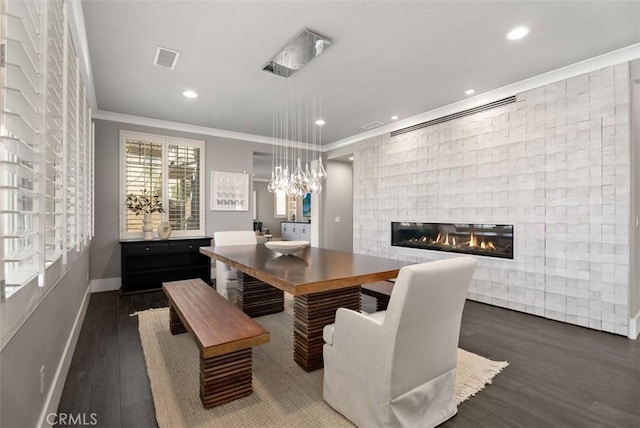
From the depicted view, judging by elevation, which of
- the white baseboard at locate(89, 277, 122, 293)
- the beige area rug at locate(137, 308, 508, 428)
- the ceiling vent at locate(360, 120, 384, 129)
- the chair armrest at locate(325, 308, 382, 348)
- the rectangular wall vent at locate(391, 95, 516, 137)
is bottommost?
the beige area rug at locate(137, 308, 508, 428)

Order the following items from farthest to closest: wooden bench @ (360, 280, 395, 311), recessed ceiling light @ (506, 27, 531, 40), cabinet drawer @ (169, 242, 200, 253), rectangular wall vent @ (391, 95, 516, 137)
→ 1. cabinet drawer @ (169, 242, 200, 253)
2. rectangular wall vent @ (391, 95, 516, 137)
3. wooden bench @ (360, 280, 395, 311)
4. recessed ceiling light @ (506, 27, 531, 40)

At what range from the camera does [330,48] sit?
9.23 feet

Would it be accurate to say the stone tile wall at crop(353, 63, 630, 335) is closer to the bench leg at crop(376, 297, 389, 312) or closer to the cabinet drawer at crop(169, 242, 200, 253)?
the bench leg at crop(376, 297, 389, 312)

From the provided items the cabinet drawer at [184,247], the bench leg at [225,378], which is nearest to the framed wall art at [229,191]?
the cabinet drawer at [184,247]

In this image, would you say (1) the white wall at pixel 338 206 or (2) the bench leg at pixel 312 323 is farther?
(1) the white wall at pixel 338 206

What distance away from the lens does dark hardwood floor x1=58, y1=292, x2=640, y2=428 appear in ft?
5.73

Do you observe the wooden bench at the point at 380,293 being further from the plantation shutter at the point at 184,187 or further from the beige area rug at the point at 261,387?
the plantation shutter at the point at 184,187

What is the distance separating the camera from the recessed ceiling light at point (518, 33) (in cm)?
252

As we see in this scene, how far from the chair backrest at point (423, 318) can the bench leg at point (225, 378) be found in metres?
0.93

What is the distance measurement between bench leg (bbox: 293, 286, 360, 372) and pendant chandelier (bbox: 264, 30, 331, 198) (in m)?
1.44

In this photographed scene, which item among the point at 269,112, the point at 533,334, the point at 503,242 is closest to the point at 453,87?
the point at 503,242

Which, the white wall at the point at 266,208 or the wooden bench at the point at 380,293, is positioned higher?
the white wall at the point at 266,208

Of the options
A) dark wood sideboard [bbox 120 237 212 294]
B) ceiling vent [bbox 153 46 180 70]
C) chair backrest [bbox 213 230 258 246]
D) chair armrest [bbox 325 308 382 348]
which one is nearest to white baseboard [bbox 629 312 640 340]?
chair armrest [bbox 325 308 382 348]

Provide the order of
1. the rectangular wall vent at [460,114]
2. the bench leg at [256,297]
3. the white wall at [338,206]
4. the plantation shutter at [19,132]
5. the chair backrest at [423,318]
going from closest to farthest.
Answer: the plantation shutter at [19,132] → the chair backrest at [423,318] → the bench leg at [256,297] → the rectangular wall vent at [460,114] → the white wall at [338,206]
